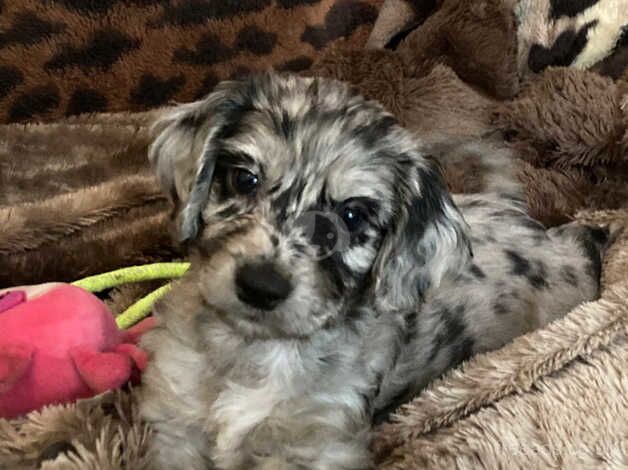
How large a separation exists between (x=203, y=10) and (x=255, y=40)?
290 mm

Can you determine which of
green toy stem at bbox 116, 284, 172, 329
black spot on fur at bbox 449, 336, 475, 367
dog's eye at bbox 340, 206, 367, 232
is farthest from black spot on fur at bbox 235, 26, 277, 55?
dog's eye at bbox 340, 206, 367, 232

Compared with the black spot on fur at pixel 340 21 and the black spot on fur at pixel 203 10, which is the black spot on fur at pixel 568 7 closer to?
the black spot on fur at pixel 340 21

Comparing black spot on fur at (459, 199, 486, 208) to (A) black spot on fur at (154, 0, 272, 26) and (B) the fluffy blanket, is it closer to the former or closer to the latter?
(B) the fluffy blanket

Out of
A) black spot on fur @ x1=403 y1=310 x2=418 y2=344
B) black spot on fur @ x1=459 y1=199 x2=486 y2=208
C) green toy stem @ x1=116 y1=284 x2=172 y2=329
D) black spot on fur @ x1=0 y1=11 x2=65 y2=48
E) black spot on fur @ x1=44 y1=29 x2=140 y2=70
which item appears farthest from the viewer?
black spot on fur @ x1=44 y1=29 x2=140 y2=70

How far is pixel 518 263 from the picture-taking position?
9.85 feet

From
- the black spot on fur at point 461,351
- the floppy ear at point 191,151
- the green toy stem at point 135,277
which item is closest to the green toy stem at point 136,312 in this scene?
the green toy stem at point 135,277

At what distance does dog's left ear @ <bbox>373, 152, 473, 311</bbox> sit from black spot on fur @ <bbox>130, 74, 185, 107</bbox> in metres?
2.11

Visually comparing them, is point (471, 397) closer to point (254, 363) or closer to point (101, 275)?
point (254, 363)

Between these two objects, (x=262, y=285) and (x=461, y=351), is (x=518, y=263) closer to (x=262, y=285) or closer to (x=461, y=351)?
(x=461, y=351)

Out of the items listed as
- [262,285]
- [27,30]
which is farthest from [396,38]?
[262,285]

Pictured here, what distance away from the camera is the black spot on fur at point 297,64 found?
14.3 ft

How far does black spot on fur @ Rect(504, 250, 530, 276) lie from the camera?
2982 millimetres

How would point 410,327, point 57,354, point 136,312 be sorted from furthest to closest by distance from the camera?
point 136,312 < point 410,327 < point 57,354

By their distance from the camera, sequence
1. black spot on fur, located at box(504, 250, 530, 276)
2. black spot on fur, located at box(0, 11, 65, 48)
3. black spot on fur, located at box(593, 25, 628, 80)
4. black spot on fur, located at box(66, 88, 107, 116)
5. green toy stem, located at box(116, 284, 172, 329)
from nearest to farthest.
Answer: black spot on fur, located at box(504, 250, 530, 276) < green toy stem, located at box(116, 284, 172, 329) < black spot on fur, located at box(0, 11, 65, 48) < black spot on fur, located at box(66, 88, 107, 116) < black spot on fur, located at box(593, 25, 628, 80)
